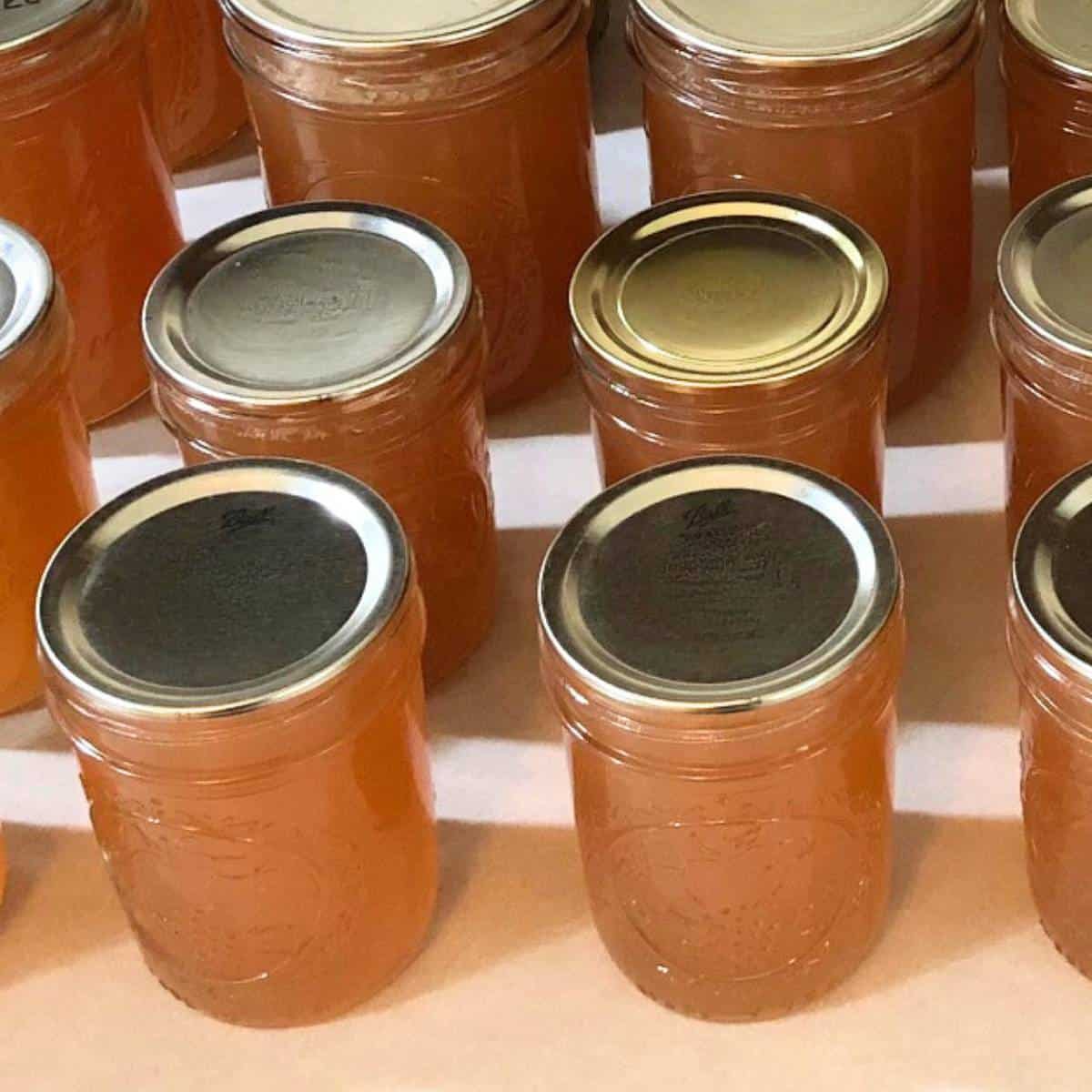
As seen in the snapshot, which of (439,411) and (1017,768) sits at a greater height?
(439,411)

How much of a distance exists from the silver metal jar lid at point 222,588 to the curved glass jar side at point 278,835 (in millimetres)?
11

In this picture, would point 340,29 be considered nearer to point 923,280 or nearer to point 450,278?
point 450,278

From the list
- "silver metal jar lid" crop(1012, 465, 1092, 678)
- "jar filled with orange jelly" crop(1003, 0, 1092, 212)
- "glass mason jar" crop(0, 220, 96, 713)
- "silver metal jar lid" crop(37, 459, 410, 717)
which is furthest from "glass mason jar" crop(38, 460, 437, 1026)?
"jar filled with orange jelly" crop(1003, 0, 1092, 212)

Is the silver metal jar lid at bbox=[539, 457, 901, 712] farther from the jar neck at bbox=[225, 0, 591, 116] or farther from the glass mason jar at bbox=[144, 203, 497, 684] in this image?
the jar neck at bbox=[225, 0, 591, 116]

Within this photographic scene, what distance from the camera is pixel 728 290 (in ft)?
3.34

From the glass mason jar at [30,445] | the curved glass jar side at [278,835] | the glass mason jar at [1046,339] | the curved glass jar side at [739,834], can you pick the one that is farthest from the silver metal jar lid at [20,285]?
the glass mason jar at [1046,339]

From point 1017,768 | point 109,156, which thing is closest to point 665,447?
point 1017,768

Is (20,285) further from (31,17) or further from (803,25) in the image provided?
(803,25)

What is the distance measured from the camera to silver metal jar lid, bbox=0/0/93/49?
3.64 ft

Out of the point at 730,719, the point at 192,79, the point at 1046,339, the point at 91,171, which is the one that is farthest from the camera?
the point at 192,79

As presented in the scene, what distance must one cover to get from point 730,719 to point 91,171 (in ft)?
1.92

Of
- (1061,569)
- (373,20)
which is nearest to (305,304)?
(373,20)

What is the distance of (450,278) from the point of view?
1.01m

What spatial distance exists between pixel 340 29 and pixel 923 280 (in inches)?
14.0
